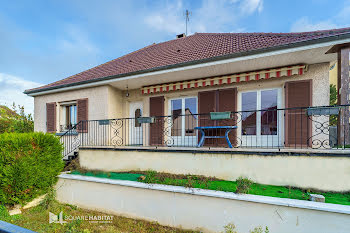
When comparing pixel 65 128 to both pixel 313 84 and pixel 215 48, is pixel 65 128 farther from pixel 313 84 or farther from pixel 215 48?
pixel 313 84

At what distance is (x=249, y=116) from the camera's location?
700cm

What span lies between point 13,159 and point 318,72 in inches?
433

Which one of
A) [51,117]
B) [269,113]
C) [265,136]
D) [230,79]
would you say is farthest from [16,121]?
[269,113]

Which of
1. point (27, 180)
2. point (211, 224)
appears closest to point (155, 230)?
point (211, 224)

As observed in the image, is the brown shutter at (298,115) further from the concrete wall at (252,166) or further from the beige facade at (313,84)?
the concrete wall at (252,166)

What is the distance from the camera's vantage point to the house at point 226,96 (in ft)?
17.3

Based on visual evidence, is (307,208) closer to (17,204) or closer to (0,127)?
(17,204)

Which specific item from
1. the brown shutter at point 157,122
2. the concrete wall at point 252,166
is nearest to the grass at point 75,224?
the concrete wall at point 252,166

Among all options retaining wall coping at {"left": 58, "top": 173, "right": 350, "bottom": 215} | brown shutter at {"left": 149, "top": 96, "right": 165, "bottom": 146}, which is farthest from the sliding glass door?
brown shutter at {"left": 149, "top": 96, "right": 165, "bottom": 146}

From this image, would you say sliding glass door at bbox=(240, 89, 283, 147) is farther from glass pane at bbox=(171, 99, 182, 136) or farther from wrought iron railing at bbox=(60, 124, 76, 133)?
wrought iron railing at bbox=(60, 124, 76, 133)

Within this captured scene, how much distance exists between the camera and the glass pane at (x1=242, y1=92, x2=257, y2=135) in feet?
22.8

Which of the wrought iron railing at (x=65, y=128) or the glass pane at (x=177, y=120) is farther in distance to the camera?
the wrought iron railing at (x=65, y=128)

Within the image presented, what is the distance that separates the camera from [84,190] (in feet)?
17.9

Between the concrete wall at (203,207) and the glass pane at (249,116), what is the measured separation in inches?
152
